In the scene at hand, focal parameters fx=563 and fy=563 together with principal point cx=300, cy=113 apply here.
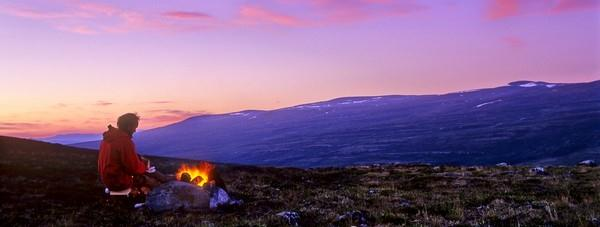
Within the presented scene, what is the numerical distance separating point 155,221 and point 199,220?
4.46 feet

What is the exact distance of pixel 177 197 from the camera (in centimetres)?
1991

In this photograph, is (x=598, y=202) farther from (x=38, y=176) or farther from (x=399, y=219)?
(x=38, y=176)

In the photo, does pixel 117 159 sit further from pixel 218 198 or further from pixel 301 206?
pixel 301 206

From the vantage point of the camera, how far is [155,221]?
17.1 m

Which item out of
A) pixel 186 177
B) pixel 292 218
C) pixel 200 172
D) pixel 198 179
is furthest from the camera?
pixel 200 172

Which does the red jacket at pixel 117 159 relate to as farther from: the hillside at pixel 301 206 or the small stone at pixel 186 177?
the small stone at pixel 186 177

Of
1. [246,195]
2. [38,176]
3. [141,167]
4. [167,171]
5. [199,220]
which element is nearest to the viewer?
[199,220]

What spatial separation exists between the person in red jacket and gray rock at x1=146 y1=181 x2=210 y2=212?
3.91ft

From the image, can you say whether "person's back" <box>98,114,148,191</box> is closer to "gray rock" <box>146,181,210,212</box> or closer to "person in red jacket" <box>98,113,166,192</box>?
"person in red jacket" <box>98,113,166,192</box>

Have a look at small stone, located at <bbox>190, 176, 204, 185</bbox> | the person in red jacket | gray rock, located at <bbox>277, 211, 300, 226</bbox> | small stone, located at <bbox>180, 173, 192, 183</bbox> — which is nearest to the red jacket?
the person in red jacket

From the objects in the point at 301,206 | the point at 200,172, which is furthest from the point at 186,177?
the point at 301,206

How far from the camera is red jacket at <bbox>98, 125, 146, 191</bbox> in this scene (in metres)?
18.0

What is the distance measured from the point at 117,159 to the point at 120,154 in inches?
10.4

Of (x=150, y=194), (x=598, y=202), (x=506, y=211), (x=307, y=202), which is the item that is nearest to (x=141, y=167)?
(x=150, y=194)
